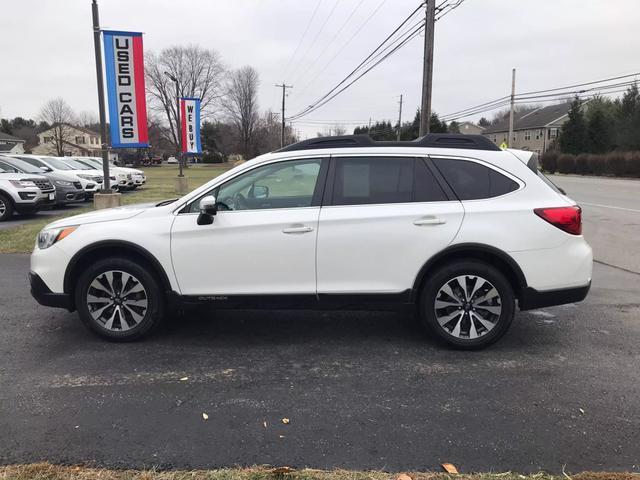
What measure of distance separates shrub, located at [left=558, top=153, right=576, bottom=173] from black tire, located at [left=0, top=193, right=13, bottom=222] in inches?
1947

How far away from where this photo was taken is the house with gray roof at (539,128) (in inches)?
2945

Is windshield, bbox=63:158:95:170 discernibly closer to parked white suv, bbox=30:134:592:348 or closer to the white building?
parked white suv, bbox=30:134:592:348

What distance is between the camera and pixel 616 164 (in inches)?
1693

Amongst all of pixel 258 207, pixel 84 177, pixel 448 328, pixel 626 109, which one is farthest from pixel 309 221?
pixel 626 109

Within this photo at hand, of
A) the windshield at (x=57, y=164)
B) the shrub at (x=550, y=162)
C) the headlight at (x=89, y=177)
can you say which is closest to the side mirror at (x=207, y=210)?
the headlight at (x=89, y=177)

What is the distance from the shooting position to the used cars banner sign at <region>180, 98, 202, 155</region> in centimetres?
2450

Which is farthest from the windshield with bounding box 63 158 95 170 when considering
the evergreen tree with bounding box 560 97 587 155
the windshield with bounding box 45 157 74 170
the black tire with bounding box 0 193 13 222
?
the evergreen tree with bounding box 560 97 587 155

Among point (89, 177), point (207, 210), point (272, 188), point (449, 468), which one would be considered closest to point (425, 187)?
point (272, 188)

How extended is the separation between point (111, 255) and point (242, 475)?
8.45 feet

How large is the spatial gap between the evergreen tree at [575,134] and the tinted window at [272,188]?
2272 inches

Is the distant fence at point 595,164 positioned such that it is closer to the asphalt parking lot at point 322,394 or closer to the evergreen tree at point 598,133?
the evergreen tree at point 598,133

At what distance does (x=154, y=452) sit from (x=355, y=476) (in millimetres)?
1167

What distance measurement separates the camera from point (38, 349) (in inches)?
172

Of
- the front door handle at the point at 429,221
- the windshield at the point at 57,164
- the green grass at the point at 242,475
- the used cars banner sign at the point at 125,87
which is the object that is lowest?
the green grass at the point at 242,475
